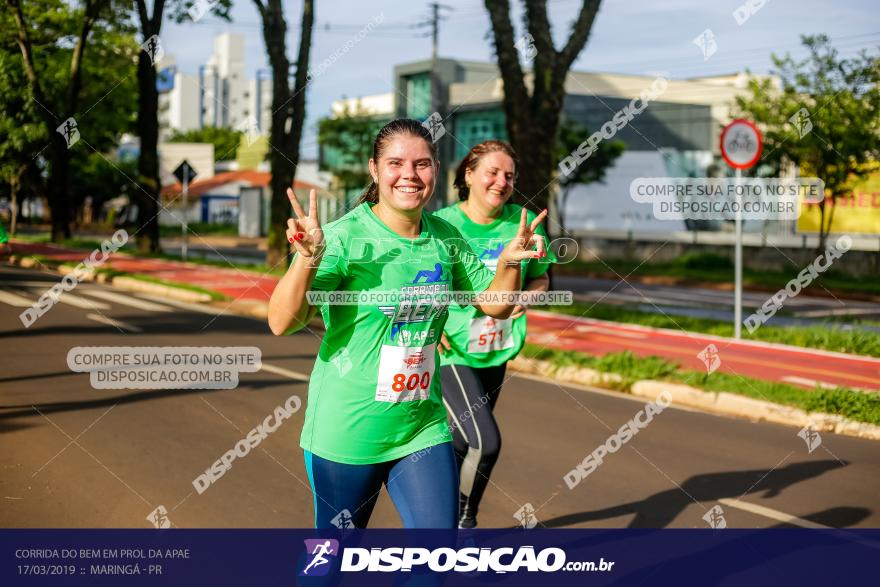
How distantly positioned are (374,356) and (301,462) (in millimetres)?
3574

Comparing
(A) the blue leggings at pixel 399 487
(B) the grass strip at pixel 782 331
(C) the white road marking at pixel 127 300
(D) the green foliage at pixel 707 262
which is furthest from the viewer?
(D) the green foliage at pixel 707 262

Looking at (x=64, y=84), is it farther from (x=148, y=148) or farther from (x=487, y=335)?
(x=487, y=335)

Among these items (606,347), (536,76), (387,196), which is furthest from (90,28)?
(387,196)

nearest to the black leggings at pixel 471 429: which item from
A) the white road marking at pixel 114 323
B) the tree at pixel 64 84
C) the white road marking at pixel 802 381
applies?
the white road marking at pixel 802 381

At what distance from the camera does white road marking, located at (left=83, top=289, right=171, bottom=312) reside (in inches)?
625

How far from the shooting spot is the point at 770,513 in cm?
560

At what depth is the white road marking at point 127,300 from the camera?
1587cm

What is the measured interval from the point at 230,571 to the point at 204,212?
2649 inches

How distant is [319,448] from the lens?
3209mm

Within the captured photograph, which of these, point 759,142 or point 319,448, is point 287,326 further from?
point 759,142

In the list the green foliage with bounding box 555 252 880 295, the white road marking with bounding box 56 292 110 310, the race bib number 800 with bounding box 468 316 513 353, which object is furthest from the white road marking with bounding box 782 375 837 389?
the green foliage with bounding box 555 252 880 295

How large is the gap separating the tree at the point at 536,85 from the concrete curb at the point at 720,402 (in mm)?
6705

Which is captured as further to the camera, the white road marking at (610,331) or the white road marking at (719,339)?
the white road marking at (610,331)

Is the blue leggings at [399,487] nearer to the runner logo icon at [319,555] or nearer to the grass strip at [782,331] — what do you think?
the runner logo icon at [319,555]
